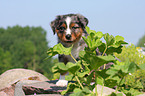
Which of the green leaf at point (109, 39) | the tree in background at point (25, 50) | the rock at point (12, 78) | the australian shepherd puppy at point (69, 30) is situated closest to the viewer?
the green leaf at point (109, 39)

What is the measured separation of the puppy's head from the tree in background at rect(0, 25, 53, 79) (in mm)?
24217

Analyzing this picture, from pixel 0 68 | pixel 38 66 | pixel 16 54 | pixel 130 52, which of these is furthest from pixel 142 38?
pixel 130 52

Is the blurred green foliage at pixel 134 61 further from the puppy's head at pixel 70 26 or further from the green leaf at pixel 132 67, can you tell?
the green leaf at pixel 132 67

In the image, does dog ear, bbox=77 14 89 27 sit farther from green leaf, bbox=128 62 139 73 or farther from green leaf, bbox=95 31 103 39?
green leaf, bbox=128 62 139 73

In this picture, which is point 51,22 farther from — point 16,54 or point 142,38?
point 142,38

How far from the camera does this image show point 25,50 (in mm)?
33188

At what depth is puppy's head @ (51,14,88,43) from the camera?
5176 millimetres

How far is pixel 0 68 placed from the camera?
82.0 ft

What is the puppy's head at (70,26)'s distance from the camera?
5.18 m

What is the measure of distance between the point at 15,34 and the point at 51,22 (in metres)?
36.8

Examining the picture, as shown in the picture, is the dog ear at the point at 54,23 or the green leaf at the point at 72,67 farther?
the dog ear at the point at 54,23

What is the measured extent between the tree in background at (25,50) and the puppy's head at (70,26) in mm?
24217

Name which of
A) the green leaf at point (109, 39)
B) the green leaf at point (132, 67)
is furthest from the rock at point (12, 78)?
the green leaf at point (132, 67)

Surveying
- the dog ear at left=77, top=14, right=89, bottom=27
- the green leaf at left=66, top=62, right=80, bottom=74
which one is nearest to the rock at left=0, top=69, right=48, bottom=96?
the dog ear at left=77, top=14, right=89, bottom=27
